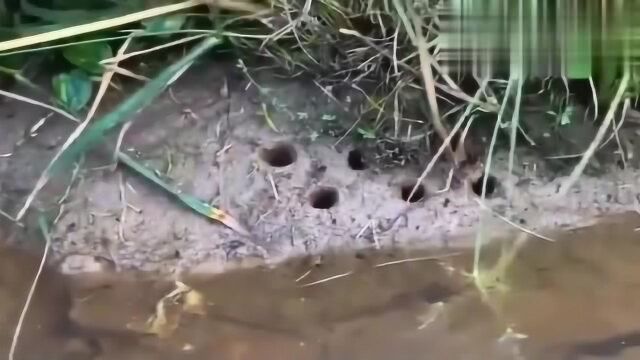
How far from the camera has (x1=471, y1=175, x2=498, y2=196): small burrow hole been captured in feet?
2.39

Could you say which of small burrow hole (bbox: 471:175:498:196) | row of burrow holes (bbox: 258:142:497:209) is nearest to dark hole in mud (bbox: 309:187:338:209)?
row of burrow holes (bbox: 258:142:497:209)

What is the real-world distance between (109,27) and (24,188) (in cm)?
14

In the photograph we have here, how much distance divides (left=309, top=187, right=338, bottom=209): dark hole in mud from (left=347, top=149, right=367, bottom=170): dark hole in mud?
25 mm

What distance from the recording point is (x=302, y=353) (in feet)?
2.21

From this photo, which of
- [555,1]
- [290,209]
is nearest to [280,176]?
[290,209]

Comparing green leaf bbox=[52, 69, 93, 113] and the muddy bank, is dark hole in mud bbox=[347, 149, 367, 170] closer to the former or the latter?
the muddy bank

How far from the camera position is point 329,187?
2.39 feet

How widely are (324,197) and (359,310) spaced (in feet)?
0.31

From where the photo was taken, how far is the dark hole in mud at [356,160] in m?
0.73

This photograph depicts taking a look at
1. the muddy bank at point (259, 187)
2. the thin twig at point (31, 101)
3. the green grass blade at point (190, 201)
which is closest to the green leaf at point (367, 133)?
the muddy bank at point (259, 187)

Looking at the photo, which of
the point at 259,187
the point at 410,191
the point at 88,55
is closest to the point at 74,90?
the point at 88,55

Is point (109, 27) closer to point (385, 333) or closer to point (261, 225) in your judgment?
point (261, 225)

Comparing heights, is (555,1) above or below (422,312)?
above

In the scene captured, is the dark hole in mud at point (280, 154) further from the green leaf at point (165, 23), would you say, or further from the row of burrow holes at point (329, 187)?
the green leaf at point (165, 23)
